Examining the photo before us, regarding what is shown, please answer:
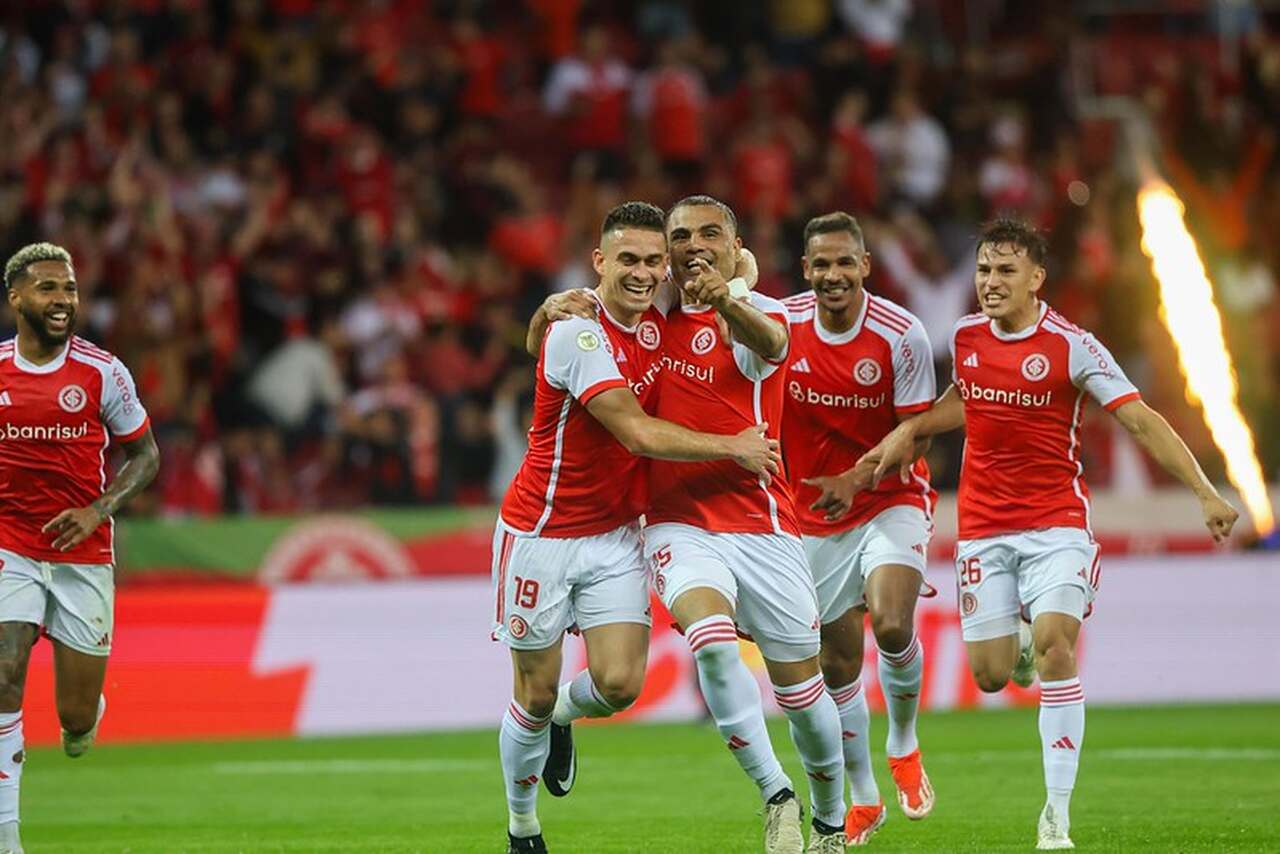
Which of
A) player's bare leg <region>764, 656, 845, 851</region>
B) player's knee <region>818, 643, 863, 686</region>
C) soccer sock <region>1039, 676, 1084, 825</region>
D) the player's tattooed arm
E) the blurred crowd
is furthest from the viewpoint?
the blurred crowd

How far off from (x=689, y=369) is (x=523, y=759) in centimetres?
193

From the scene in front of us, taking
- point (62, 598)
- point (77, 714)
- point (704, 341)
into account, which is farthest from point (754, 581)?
point (77, 714)

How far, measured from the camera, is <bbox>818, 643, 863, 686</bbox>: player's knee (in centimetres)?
1085

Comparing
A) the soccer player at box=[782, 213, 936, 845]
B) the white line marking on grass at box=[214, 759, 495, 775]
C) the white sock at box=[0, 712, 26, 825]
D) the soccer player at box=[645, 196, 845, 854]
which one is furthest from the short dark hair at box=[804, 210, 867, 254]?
the white line marking on grass at box=[214, 759, 495, 775]

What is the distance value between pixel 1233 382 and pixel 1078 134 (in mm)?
4487

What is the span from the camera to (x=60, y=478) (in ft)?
35.1

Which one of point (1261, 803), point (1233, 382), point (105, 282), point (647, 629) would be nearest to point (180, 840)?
point (647, 629)

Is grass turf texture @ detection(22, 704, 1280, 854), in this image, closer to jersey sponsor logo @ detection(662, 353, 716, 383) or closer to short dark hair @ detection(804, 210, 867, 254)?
jersey sponsor logo @ detection(662, 353, 716, 383)

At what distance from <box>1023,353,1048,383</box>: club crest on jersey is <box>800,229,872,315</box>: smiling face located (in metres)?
0.96

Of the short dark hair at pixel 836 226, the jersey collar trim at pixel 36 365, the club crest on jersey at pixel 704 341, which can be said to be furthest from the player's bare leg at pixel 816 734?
the jersey collar trim at pixel 36 365

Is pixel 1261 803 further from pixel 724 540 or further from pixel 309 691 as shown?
pixel 309 691

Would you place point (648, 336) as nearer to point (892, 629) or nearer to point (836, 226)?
point (836, 226)

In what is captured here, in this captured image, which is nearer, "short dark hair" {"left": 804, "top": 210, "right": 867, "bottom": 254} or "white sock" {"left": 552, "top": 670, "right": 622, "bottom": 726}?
"white sock" {"left": 552, "top": 670, "right": 622, "bottom": 726}

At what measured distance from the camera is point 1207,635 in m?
18.2
